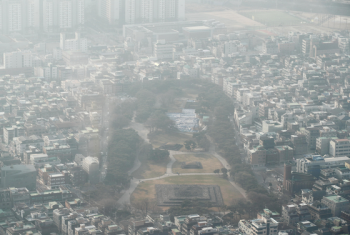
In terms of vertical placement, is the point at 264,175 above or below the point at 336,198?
below

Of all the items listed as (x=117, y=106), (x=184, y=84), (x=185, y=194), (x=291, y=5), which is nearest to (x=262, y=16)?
(x=291, y=5)

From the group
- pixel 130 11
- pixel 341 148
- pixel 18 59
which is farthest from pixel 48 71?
pixel 341 148

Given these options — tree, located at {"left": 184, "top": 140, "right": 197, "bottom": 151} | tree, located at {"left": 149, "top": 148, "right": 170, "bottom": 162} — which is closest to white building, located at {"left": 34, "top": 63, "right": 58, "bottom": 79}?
tree, located at {"left": 184, "top": 140, "right": 197, "bottom": 151}

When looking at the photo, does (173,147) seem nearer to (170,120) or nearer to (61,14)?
(170,120)

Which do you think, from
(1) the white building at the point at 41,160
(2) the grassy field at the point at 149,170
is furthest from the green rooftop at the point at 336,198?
(1) the white building at the point at 41,160

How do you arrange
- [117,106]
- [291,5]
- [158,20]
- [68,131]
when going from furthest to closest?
1. [291,5]
2. [158,20]
3. [117,106]
4. [68,131]

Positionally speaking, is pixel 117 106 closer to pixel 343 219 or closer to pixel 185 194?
pixel 185 194
